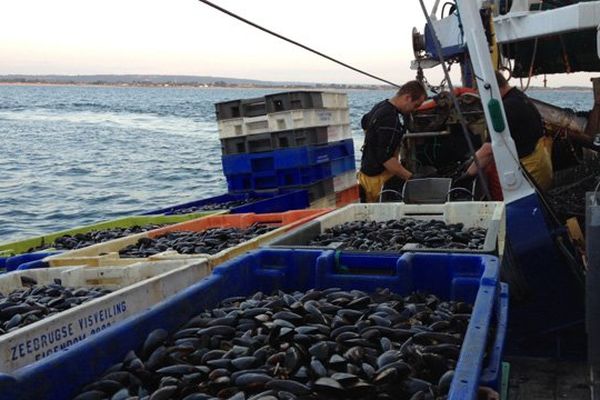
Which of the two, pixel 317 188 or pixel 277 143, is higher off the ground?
pixel 277 143

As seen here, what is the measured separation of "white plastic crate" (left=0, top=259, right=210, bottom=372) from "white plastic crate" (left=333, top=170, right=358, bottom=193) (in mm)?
5649

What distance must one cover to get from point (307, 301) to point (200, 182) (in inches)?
739

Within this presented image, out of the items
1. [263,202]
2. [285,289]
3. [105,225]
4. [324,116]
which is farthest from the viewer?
[324,116]

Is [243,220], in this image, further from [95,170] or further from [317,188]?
[95,170]

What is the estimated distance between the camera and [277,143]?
8.63 m

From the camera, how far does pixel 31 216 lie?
15.0 meters

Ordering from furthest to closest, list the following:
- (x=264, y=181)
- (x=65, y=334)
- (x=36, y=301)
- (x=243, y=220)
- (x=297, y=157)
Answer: (x=264, y=181) → (x=297, y=157) → (x=243, y=220) → (x=36, y=301) → (x=65, y=334)

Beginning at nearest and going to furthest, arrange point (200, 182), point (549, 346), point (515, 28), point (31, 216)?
point (549, 346) < point (515, 28) < point (31, 216) < point (200, 182)

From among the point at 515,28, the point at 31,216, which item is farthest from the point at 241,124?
the point at 31,216

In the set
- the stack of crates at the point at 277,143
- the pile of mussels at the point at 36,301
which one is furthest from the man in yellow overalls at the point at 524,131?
the pile of mussels at the point at 36,301

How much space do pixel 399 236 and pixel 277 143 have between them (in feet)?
14.6

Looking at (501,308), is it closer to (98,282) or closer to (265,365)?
(265,365)

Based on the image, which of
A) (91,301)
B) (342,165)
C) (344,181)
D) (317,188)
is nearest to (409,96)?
(317,188)

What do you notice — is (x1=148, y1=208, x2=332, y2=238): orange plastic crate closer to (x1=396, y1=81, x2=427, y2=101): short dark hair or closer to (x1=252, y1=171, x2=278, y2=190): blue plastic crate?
(x1=396, y1=81, x2=427, y2=101): short dark hair
